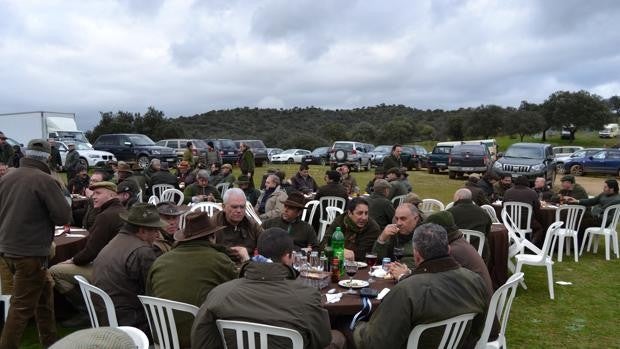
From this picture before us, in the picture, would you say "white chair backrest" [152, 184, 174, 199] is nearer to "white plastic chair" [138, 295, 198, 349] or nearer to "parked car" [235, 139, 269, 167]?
"white plastic chair" [138, 295, 198, 349]

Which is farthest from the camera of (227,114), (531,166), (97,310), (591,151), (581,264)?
(227,114)

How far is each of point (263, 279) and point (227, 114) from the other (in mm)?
71405

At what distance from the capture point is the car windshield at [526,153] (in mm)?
18047

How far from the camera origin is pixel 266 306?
2455 millimetres

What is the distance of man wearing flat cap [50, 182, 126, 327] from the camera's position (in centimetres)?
429

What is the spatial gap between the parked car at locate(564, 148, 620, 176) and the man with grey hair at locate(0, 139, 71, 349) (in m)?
25.4

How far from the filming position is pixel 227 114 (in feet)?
237

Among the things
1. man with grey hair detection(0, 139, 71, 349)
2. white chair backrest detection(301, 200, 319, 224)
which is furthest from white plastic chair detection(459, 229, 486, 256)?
man with grey hair detection(0, 139, 71, 349)

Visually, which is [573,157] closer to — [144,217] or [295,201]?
[295,201]

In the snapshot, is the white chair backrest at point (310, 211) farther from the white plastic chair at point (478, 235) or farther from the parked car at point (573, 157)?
the parked car at point (573, 157)

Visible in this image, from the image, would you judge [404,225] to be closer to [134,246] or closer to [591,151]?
[134,246]

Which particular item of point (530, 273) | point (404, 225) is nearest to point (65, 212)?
point (404, 225)

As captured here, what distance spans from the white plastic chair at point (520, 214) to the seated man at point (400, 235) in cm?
374

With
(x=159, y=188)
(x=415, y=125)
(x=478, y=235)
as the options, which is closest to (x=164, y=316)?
(x=478, y=235)
